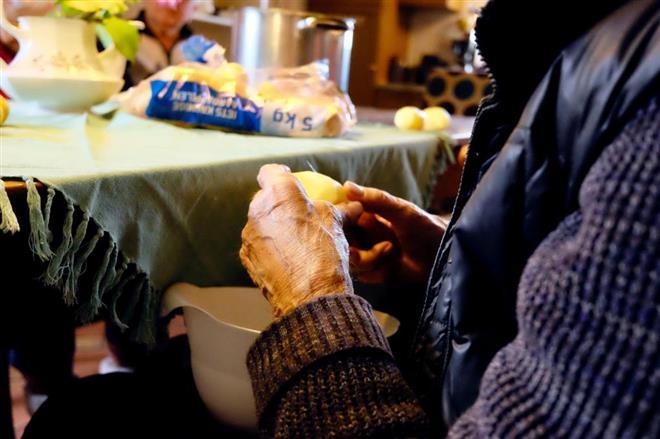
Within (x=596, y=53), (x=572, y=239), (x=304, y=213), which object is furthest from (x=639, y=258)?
(x=304, y=213)

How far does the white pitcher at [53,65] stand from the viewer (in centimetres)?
101

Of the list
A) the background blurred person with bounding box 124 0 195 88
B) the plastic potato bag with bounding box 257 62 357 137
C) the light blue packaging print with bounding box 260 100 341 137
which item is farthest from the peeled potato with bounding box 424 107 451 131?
the background blurred person with bounding box 124 0 195 88

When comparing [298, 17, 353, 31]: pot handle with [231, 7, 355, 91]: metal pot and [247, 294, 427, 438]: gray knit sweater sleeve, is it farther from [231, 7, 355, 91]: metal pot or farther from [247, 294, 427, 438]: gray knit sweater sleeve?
[247, 294, 427, 438]: gray knit sweater sleeve

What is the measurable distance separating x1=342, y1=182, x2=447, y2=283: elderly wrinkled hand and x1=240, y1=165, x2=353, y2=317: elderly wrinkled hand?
181 millimetres

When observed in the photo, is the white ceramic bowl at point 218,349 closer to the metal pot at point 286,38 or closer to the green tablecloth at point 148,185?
the green tablecloth at point 148,185

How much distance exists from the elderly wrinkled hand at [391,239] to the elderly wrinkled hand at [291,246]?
0.59 ft

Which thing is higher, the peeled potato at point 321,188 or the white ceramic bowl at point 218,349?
the peeled potato at point 321,188

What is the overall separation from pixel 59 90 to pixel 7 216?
1.71 feet

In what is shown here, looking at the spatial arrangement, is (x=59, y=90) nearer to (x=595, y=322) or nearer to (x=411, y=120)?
(x=411, y=120)

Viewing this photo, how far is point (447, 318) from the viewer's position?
0.59 m

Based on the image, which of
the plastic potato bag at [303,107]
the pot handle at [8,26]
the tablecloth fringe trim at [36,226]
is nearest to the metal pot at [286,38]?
the plastic potato bag at [303,107]

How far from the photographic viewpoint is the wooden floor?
1.76 meters

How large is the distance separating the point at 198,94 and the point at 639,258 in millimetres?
864

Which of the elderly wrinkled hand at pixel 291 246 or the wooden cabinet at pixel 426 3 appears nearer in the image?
the elderly wrinkled hand at pixel 291 246
